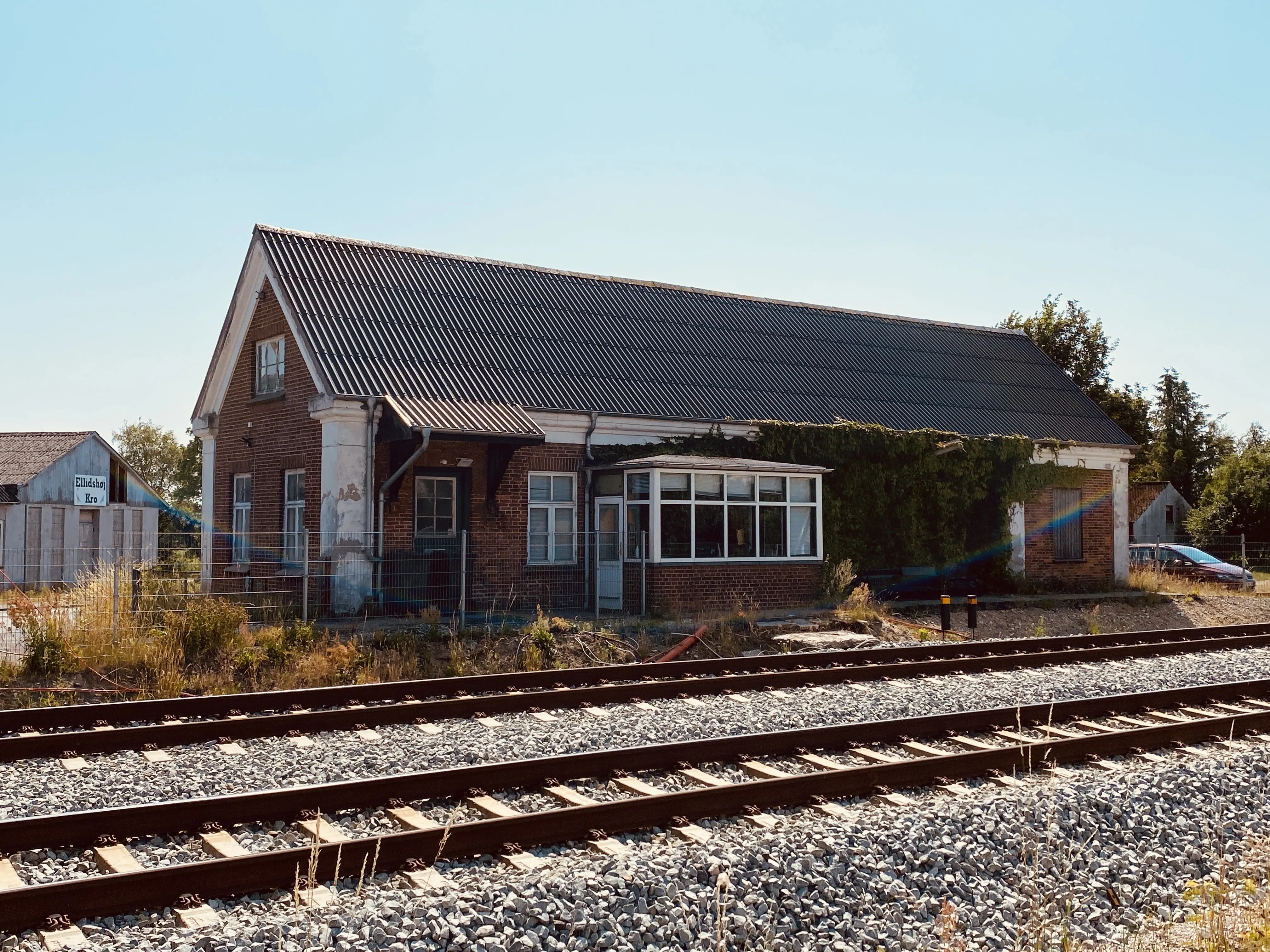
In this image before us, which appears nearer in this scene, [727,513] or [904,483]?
[727,513]

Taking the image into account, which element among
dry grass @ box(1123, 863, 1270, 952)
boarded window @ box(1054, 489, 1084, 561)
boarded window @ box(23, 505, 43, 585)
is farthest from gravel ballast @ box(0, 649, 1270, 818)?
boarded window @ box(23, 505, 43, 585)

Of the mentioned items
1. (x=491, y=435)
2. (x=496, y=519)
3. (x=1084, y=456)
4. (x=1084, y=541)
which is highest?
(x=1084, y=456)

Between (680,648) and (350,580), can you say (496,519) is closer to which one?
(350,580)

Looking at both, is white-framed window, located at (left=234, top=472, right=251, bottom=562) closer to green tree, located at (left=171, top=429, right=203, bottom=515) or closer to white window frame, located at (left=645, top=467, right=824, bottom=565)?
white window frame, located at (left=645, top=467, right=824, bottom=565)

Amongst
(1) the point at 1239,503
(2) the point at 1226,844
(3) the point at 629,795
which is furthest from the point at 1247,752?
(1) the point at 1239,503

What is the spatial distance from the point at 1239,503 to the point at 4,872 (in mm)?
52648

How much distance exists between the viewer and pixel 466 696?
11.2m

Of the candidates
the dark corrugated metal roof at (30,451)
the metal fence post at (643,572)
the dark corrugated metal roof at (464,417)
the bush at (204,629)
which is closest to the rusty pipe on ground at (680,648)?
the metal fence post at (643,572)

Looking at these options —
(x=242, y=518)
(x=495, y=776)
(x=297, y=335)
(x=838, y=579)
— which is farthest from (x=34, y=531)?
(x=495, y=776)

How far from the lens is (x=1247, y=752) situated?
838 centimetres

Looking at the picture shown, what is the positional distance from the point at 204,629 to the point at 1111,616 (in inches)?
683

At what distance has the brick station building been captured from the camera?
19359 mm

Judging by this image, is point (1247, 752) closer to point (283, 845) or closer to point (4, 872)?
point (283, 845)

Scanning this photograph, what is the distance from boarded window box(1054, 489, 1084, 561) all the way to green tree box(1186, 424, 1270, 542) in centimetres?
2376
